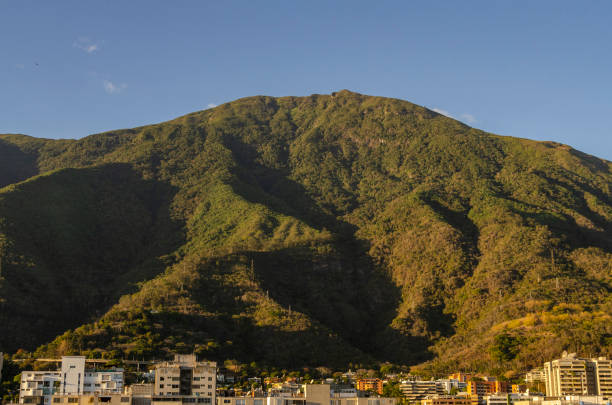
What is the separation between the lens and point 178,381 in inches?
4080

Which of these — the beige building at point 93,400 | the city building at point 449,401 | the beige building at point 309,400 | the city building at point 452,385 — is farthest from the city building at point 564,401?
the beige building at point 93,400

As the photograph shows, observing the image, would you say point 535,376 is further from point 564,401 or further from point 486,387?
point 564,401

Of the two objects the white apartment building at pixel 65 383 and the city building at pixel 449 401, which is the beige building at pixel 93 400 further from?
the city building at pixel 449 401

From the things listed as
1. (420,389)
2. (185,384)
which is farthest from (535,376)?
(185,384)

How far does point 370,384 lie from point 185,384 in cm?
Answer: 6917

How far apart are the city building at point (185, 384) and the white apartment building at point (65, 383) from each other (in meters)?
16.4

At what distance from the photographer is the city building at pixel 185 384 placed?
102000 mm

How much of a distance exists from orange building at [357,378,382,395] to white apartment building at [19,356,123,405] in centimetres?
5299

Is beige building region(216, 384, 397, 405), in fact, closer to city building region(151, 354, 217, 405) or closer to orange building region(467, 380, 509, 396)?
city building region(151, 354, 217, 405)

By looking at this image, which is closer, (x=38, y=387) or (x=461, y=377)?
(x=38, y=387)

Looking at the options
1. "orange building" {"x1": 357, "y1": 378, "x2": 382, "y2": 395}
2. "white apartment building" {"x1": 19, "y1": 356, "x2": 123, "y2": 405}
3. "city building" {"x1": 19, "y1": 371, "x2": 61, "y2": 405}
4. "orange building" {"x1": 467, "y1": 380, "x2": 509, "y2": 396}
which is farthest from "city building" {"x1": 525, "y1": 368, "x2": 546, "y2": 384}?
"city building" {"x1": 19, "y1": 371, "x2": 61, "y2": 405}

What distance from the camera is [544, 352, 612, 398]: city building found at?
163 m

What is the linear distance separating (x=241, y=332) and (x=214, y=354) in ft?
51.0

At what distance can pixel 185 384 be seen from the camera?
10469 cm
